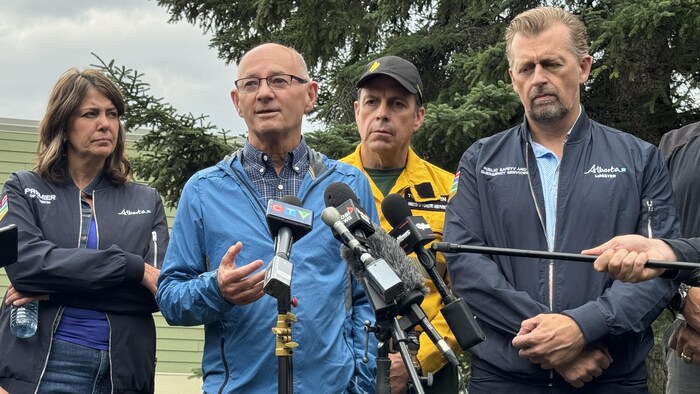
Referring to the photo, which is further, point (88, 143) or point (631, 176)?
point (88, 143)

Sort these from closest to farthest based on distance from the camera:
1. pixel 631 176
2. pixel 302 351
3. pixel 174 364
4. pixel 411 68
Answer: pixel 302 351 < pixel 631 176 < pixel 411 68 < pixel 174 364

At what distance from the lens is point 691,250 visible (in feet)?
13.1

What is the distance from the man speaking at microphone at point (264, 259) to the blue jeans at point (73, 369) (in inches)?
28.9

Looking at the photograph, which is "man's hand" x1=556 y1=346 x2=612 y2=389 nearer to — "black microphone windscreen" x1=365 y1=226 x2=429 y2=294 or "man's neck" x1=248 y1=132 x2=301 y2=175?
"black microphone windscreen" x1=365 y1=226 x2=429 y2=294

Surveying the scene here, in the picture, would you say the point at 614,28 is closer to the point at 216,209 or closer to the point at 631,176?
the point at 631,176

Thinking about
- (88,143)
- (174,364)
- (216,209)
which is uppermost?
(88,143)

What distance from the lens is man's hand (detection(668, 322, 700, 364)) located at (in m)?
4.40

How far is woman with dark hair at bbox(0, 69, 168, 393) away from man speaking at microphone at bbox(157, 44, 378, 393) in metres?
0.68

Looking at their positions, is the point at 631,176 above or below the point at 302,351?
above

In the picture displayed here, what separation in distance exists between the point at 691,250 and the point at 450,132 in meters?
4.01

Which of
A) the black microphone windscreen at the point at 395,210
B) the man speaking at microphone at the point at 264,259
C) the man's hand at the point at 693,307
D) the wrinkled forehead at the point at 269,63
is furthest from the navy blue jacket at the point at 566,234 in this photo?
the wrinkled forehead at the point at 269,63

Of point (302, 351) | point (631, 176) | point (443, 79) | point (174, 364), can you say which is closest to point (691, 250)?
point (631, 176)

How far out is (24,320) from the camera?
179 inches

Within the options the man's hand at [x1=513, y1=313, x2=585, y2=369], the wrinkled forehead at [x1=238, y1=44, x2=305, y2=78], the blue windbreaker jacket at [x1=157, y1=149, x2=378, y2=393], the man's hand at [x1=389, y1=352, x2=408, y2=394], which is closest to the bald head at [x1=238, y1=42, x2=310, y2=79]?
the wrinkled forehead at [x1=238, y1=44, x2=305, y2=78]
